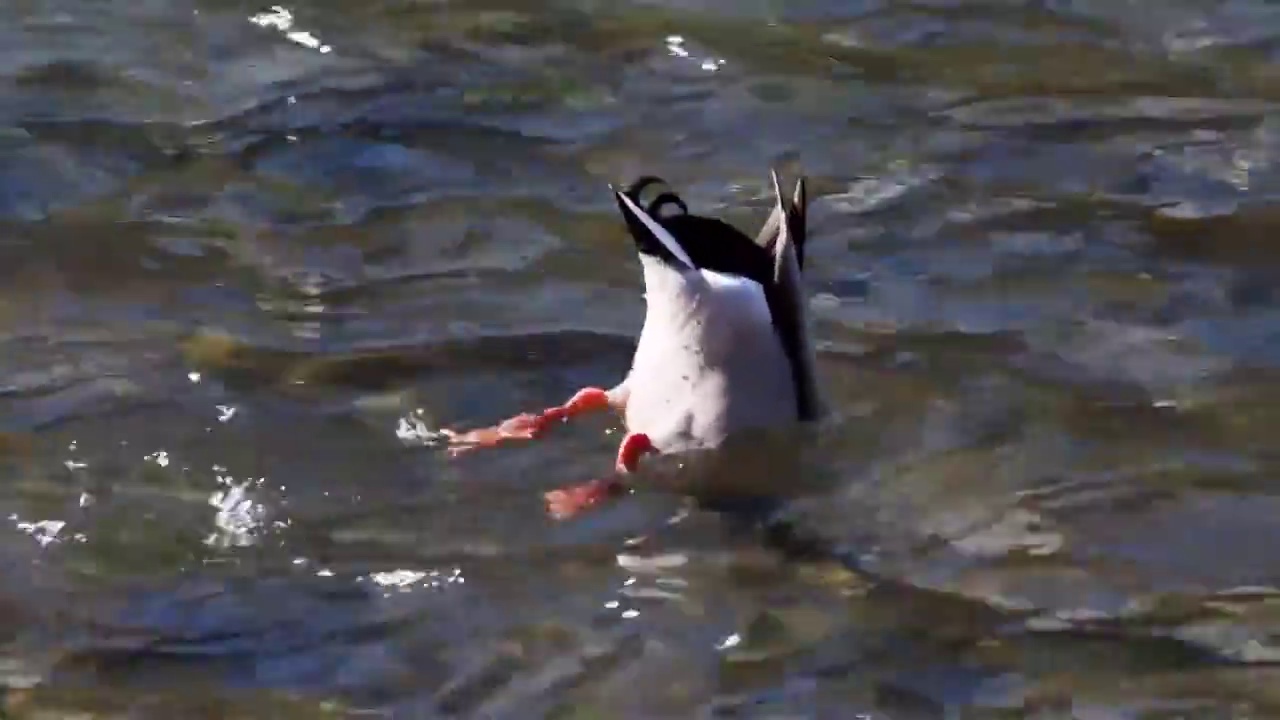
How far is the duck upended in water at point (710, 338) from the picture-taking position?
5.87m

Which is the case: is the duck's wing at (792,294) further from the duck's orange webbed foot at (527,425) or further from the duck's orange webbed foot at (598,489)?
the duck's orange webbed foot at (527,425)

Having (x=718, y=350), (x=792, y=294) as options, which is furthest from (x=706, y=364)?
(x=792, y=294)

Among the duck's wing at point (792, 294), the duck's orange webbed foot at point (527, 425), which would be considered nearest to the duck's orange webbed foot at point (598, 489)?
the duck's orange webbed foot at point (527, 425)

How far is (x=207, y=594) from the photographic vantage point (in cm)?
524

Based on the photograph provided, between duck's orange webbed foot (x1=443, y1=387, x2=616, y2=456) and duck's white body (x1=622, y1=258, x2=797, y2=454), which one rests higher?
duck's white body (x1=622, y1=258, x2=797, y2=454)

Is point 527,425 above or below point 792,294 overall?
below

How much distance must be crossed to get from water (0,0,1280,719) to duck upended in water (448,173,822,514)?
0.70ft

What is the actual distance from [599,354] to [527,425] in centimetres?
67

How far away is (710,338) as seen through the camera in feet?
19.5

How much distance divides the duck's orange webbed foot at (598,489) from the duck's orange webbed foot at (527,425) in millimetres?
166

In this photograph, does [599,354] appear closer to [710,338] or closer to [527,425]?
[527,425]

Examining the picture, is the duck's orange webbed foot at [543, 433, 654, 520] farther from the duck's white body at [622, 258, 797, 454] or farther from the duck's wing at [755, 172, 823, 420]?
the duck's wing at [755, 172, 823, 420]

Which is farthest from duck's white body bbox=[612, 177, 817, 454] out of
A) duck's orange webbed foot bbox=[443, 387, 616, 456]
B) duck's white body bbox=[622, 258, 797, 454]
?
duck's orange webbed foot bbox=[443, 387, 616, 456]

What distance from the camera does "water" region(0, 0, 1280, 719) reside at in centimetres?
496
